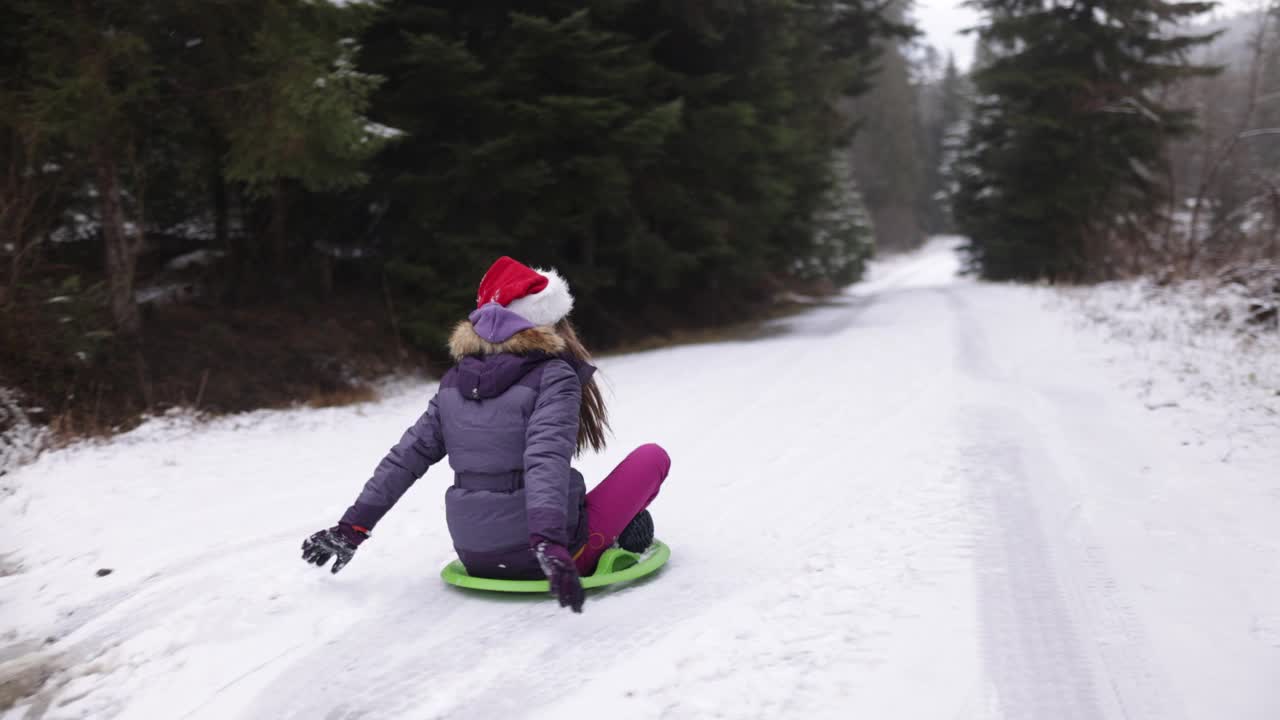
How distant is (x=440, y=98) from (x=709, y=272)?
704cm

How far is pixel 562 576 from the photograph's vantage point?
3.19m

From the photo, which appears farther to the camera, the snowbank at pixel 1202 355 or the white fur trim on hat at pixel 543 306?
the snowbank at pixel 1202 355

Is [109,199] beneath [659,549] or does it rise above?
above

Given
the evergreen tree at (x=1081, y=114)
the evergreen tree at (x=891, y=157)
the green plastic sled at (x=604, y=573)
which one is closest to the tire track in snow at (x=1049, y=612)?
the green plastic sled at (x=604, y=573)

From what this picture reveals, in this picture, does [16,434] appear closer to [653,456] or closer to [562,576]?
[653,456]

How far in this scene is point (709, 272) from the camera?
54.2 ft

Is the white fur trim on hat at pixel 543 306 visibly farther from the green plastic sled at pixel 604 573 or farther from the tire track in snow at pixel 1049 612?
the tire track in snow at pixel 1049 612

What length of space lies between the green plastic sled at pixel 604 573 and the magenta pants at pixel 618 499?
0.06 meters

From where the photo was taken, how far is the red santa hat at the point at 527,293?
3.54 m

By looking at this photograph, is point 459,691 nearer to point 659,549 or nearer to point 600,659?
point 600,659

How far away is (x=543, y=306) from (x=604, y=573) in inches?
44.8

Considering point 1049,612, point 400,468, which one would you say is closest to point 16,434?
point 400,468

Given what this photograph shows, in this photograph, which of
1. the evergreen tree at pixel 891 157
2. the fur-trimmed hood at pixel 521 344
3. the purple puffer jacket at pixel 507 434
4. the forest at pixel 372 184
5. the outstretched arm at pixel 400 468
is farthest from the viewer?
the evergreen tree at pixel 891 157

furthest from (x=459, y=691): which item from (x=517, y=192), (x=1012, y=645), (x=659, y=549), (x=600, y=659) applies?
(x=517, y=192)
